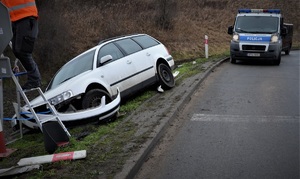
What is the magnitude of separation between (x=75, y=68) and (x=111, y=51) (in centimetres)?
104

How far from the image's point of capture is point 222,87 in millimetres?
11875

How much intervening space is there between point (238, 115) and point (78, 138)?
342 centimetres

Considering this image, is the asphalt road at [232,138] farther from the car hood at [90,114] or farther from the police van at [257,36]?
the police van at [257,36]

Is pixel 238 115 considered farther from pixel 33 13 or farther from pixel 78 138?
pixel 33 13

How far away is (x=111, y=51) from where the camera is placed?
978 centimetres

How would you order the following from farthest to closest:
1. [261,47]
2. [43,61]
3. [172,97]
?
[43,61], [261,47], [172,97]

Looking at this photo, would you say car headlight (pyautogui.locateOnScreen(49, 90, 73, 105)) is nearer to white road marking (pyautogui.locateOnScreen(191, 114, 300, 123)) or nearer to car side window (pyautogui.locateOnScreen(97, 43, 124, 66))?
car side window (pyautogui.locateOnScreen(97, 43, 124, 66))

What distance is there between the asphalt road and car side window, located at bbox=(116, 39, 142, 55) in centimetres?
200

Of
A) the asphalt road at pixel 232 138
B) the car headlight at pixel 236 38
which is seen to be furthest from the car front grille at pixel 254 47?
the asphalt road at pixel 232 138

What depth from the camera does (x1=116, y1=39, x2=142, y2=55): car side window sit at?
10.2 metres

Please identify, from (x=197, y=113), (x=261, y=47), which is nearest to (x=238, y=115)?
(x=197, y=113)

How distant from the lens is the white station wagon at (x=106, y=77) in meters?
7.71

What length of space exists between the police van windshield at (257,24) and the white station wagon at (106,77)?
28.0ft

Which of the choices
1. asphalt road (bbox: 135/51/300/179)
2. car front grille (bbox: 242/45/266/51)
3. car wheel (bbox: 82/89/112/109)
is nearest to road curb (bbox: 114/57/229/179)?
asphalt road (bbox: 135/51/300/179)
